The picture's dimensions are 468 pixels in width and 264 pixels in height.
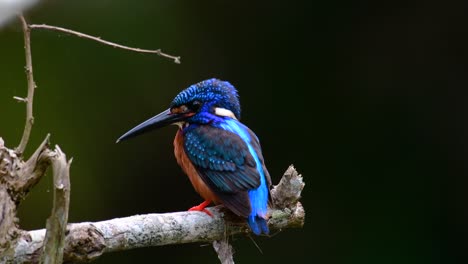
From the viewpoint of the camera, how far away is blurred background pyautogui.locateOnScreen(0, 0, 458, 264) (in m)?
5.88

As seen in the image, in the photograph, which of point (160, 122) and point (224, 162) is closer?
point (224, 162)

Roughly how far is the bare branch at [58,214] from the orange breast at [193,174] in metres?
1.11

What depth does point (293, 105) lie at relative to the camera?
20.0 feet

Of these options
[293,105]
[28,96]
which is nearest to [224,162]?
[28,96]

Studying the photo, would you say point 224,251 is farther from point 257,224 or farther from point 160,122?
point 160,122

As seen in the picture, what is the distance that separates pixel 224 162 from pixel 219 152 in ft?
0.19

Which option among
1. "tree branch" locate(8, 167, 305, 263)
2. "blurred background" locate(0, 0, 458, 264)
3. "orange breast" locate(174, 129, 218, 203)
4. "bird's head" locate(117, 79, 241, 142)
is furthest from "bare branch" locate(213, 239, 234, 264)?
"blurred background" locate(0, 0, 458, 264)

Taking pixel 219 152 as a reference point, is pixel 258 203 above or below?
below

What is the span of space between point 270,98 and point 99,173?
1.28m

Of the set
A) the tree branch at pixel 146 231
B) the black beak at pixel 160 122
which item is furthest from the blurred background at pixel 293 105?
the tree branch at pixel 146 231

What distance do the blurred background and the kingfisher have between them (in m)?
2.11

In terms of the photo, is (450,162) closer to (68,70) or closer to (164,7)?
(164,7)

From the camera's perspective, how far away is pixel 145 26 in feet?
19.2

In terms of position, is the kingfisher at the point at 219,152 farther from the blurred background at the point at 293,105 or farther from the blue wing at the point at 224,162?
the blurred background at the point at 293,105
